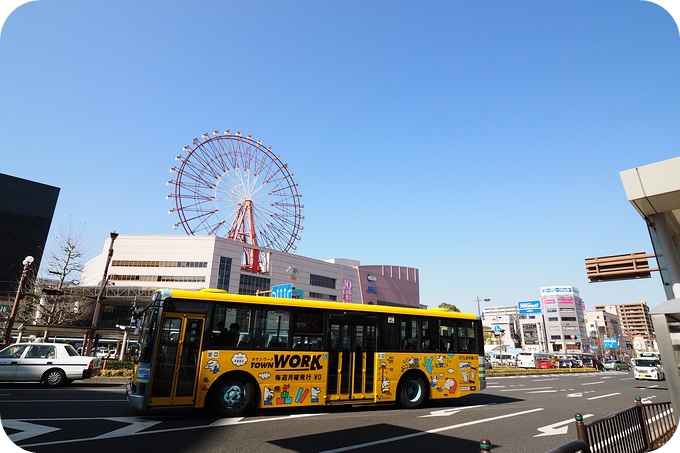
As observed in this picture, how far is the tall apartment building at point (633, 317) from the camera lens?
162 m

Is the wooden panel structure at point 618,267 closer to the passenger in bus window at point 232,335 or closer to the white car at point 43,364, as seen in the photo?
the passenger in bus window at point 232,335

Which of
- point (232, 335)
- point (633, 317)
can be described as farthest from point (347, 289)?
point (633, 317)

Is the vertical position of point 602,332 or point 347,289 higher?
point 347,289

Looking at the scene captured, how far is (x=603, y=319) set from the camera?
12656cm

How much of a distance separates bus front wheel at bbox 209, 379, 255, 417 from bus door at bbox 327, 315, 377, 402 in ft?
6.78

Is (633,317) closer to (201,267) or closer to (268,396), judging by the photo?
(201,267)

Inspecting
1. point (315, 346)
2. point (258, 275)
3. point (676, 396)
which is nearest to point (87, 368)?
point (315, 346)

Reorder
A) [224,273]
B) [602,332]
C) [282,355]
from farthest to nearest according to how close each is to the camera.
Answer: [602,332], [224,273], [282,355]

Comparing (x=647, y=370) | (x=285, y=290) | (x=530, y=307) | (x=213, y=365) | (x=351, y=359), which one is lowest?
(x=647, y=370)

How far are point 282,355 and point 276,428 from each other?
6.47ft

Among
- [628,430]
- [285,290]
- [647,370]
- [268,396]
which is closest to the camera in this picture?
[628,430]

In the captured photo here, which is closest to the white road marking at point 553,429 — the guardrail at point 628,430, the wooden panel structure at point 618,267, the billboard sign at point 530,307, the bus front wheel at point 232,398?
the guardrail at point 628,430

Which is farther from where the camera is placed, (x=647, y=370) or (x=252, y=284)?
(x=252, y=284)

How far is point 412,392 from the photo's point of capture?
11.2 m
